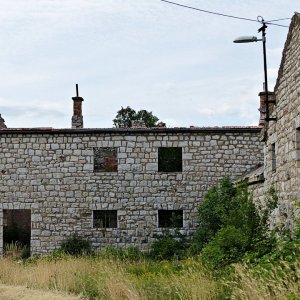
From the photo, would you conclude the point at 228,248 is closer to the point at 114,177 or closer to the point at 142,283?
the point at 142,283

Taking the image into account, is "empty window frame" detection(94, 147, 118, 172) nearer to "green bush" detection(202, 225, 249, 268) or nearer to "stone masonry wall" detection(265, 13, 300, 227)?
"green bush" detection(202, 225, 249, 268)

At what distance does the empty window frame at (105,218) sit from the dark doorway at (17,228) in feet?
16.5

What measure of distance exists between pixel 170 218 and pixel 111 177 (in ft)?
8.66

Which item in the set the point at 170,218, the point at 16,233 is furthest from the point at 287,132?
the point at 16,233

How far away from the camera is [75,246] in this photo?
19.2m

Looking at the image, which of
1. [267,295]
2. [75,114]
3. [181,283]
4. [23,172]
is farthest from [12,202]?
[267,295]

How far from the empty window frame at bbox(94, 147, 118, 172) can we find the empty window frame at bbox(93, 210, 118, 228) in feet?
5.13

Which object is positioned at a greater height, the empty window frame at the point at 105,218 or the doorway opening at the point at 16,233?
the empty window frame at the point at 105,218

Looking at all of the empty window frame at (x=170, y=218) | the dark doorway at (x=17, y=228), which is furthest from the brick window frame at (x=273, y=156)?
the dark doorway at (x=17, y=228)

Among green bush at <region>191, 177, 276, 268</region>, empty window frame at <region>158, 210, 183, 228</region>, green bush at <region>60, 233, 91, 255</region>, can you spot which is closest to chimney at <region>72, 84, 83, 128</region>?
green bush at <region>60, 233, 91, 255</region>

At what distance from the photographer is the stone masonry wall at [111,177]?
64.2ft

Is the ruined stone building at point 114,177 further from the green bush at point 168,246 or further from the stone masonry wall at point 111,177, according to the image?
the green bush at point 168,246

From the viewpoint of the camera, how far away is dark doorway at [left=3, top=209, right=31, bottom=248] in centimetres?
2469

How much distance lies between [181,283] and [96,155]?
11.3 metres
